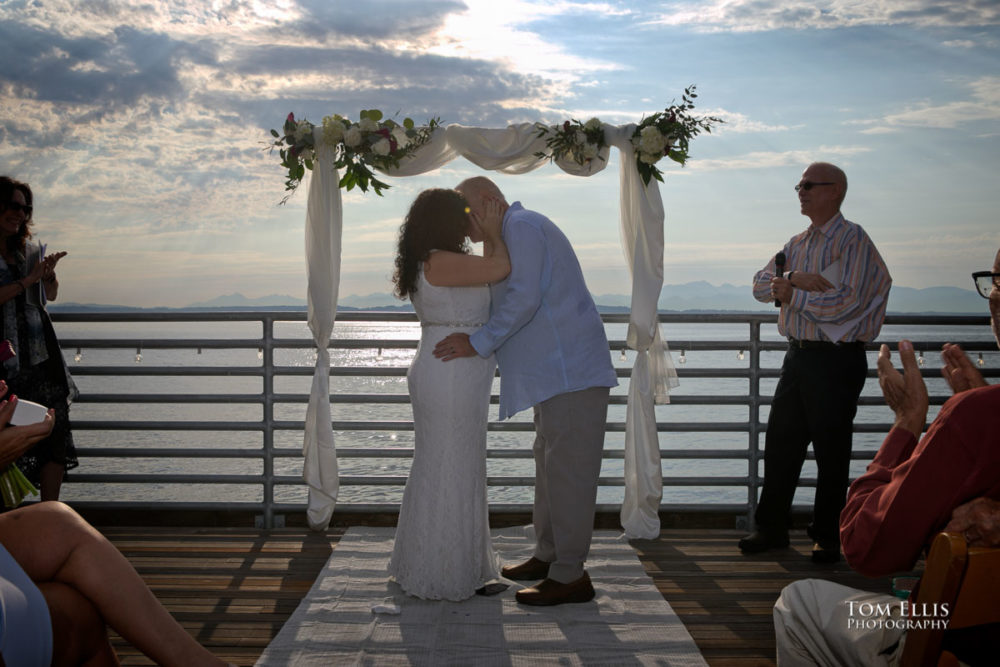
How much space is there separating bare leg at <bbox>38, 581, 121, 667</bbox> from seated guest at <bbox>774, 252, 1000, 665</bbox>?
1.64 meters

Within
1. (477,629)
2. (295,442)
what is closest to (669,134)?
(477,629)

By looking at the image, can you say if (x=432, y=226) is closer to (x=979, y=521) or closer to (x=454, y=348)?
(x=454, y=348)

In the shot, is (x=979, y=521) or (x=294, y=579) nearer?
(x=979, y=521)

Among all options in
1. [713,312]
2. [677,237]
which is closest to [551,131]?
[677,237]

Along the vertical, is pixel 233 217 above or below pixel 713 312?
above

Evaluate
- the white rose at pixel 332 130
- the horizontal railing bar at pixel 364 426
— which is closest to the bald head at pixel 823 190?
the horizontal railing bar at pixel 364 426

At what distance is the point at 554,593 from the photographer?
11.1 feet

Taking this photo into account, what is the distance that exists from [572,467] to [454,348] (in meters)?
0.69

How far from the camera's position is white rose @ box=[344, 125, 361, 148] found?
424cm

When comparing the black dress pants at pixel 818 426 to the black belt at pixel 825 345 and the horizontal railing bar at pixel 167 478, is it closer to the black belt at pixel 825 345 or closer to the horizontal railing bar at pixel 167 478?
the black belt at pixel 825 345

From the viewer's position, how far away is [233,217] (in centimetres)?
839

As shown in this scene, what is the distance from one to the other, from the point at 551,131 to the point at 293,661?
292 centimetres

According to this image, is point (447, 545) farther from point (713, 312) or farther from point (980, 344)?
point (980, 344)

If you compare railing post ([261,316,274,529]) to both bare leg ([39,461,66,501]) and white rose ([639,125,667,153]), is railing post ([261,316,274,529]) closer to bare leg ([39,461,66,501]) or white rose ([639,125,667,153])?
bare leg ([39,461,66,501])
